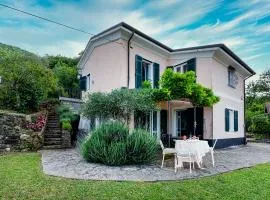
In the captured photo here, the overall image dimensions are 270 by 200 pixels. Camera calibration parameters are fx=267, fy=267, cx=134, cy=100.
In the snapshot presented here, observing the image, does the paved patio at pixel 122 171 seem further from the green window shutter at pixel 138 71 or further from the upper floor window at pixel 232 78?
the upper floor window at pixel 232 78

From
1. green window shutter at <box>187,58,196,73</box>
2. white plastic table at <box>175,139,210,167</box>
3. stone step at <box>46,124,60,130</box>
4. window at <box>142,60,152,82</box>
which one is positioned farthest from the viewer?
stone step at <box>46,124,60,130</box>

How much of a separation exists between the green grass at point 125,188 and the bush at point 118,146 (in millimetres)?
2343

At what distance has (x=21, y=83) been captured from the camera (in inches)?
727

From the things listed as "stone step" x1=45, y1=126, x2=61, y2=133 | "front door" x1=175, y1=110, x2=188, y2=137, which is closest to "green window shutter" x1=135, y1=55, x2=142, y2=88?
"front door" x1=175, y1=110, x2=188, y2=137

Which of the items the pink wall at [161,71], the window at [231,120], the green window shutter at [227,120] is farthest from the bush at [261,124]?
the green window shutter at [227,120]

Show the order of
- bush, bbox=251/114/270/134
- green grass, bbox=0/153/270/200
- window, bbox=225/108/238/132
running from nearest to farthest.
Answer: green grass, bbox=0/153/270/200 < window, bbox=225/108/238/132 < bush, bbox=251/114/270/134

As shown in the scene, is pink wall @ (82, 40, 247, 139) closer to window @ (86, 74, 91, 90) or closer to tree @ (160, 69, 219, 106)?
window @ (86, 74, 91, 90)

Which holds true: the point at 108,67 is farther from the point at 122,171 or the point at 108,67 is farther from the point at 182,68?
the point at 122,171

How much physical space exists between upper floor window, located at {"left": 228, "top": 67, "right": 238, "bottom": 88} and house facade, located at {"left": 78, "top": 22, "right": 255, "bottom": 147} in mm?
77

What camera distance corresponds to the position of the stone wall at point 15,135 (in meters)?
14.4

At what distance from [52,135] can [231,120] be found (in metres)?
13.5

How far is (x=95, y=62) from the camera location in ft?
60.6

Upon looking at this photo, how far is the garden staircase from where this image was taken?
16250mm

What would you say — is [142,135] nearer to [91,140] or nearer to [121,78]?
[91,140]
